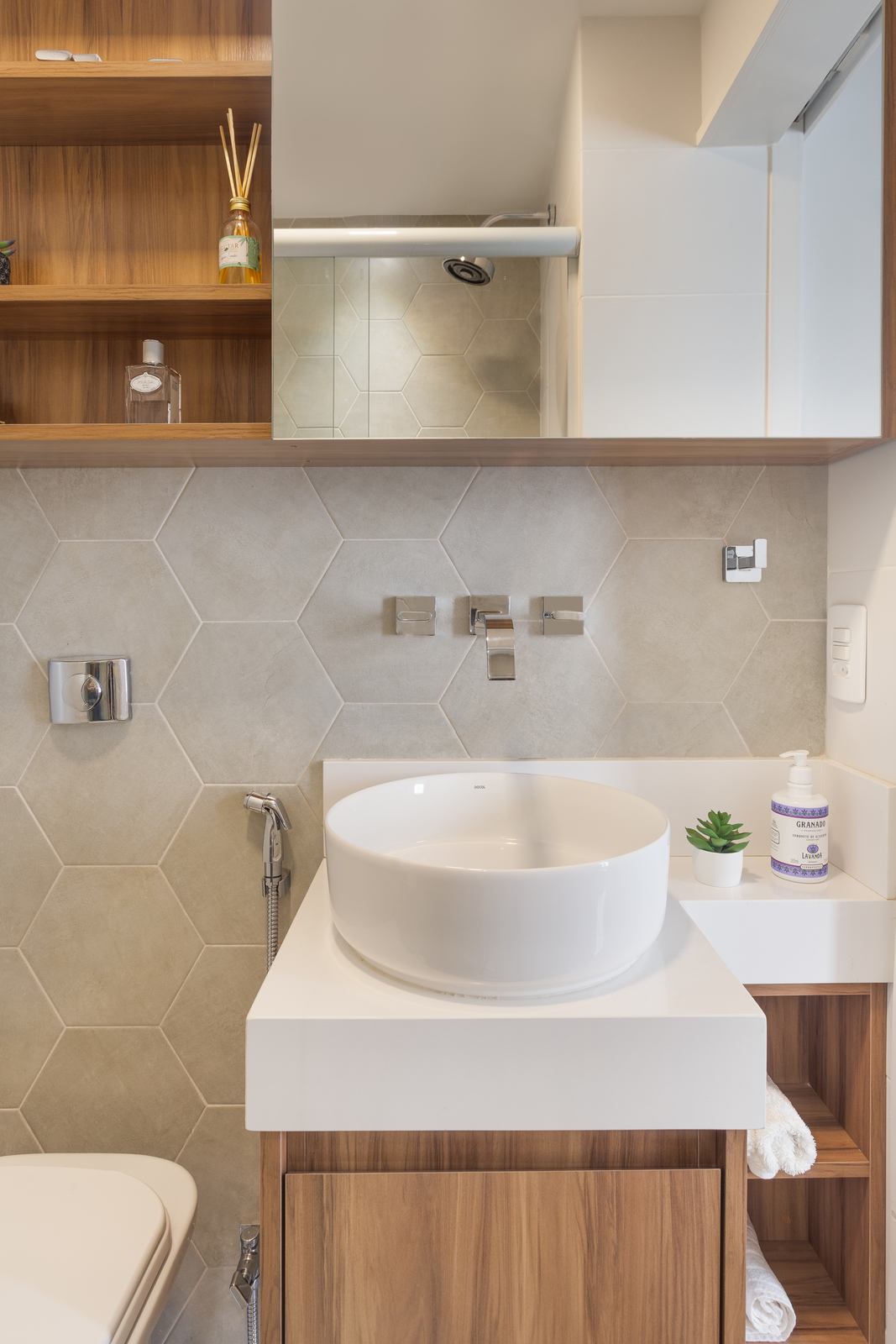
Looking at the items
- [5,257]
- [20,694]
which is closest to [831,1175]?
[20,694]

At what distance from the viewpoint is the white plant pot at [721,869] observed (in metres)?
1.11

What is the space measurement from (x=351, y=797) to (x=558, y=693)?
1.31 feet

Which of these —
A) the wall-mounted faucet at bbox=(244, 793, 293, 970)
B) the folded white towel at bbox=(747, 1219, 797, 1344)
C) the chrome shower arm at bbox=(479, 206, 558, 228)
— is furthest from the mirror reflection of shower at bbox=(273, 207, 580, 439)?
the folded white towel at bbox=(747, 1219, 797, 1344)

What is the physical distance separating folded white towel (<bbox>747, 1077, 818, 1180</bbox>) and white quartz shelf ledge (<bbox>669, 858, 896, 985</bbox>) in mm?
162

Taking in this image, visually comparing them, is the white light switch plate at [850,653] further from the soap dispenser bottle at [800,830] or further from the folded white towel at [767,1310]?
the folded white towel at [767,1310]

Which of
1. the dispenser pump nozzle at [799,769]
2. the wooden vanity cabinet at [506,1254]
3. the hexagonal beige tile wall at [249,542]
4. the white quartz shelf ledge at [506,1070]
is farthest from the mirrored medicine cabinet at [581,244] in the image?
the wooden vanity cabinet at [506,1254]

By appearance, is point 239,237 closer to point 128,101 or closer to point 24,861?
point 128,101

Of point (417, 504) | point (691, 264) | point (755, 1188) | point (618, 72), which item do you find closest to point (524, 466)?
point (417, 504)

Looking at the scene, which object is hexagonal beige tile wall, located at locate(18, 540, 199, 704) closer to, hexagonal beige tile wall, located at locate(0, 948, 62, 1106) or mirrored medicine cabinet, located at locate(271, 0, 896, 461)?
mirrored medicine cabinet, located at locate(271, 0, 896, 461)

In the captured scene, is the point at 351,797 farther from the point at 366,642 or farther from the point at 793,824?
the point at 793,824

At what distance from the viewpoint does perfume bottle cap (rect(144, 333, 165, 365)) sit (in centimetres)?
115

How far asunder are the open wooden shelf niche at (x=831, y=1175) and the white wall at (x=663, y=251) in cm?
81

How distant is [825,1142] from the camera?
1.10 meters

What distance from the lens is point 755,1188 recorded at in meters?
1.23
